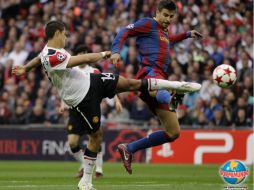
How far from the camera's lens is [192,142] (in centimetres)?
2141

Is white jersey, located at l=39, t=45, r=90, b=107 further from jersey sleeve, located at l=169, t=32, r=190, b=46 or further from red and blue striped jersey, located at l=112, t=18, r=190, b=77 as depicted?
jersey sleeve, located at l=169, t=32, r=190, b=46

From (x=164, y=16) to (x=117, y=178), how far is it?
148 inches

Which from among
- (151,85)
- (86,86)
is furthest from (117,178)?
(86,86)

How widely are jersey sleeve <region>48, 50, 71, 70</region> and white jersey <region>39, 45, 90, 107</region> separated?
2 cm

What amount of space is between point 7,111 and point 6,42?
10.8 feet

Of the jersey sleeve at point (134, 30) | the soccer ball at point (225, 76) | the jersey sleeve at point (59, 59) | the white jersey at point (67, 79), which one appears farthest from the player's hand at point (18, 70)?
the soccer ball at point (225, 76)

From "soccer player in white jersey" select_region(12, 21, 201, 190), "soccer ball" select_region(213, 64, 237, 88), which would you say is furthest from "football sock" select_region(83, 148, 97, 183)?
"soccer ball" select_region(213, 64, 237, 88)

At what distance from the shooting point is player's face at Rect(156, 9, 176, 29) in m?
12.6

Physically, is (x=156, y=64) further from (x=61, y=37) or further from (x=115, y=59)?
(x=61, y=37)

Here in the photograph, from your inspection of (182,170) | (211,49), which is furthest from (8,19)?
(182,170)

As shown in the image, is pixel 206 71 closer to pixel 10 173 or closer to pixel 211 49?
pixel 211 49

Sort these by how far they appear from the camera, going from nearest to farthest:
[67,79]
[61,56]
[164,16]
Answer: [61,56]
[67,79]
[164,16]

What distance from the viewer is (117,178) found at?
15094 mm

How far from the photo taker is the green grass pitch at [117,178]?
12820 millimetres
